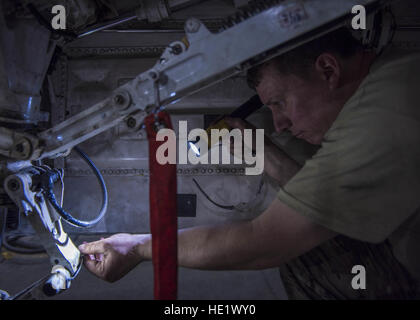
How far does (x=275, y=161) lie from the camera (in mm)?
1671

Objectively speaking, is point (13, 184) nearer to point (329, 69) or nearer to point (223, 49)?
point (223, 49)

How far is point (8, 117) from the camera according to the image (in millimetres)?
1259

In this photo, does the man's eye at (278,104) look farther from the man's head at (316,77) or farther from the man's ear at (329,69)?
the man's ear at (329,69)

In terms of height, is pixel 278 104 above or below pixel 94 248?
above

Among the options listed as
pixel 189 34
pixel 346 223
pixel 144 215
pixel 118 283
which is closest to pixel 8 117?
pixel 189 34

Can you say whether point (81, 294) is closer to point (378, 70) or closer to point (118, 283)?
point (118, 283)

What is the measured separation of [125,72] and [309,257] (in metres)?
1.76

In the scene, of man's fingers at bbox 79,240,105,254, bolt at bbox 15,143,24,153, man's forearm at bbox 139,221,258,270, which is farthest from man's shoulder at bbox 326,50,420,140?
bolt at bbox 15,143,24,153

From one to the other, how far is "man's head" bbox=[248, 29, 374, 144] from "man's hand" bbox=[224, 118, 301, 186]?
367mm

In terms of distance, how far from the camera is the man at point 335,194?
84cm

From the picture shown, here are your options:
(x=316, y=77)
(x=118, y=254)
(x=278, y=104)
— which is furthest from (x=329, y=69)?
(x=118, y=254)

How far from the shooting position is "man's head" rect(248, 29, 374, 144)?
46.1 inches

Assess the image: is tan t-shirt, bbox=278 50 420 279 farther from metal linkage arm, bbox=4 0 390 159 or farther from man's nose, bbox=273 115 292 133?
man's nose, bbox=273 115 292 133

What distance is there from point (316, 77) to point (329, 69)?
6cm
